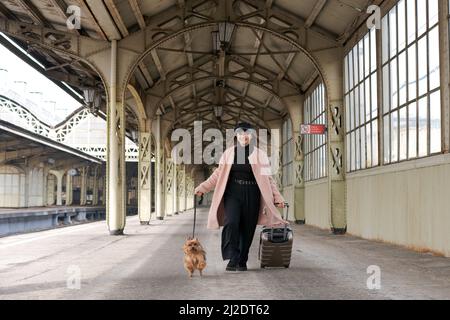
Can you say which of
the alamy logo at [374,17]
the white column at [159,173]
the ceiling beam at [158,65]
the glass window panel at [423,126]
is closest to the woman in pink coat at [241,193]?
the glass window panel at [423,126]

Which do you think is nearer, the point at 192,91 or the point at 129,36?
the point at 129,36

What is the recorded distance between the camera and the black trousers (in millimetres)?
9195

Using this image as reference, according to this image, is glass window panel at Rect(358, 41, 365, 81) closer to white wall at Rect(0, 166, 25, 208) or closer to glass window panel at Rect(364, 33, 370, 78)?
glass window panel at Rect(364, 33, 370, 78)

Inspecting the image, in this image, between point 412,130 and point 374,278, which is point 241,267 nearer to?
point 374,278

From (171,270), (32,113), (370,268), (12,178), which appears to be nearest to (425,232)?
(370,268)

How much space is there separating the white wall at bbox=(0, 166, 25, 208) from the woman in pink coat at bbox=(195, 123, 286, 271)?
1882 inches

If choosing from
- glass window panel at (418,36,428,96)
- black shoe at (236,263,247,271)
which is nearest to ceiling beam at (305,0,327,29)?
glass window panel at (418,36,428,96)

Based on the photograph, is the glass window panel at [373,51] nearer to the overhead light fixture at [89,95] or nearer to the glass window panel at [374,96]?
the glass window panel at [374,96]

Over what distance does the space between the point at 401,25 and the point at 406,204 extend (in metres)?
4.08

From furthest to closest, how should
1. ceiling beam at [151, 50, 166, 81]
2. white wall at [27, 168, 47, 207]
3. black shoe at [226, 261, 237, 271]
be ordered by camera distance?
1. white wall at [27, 168, 47, 207]
2. ceiling beam at [151, 50, 166, 81]
3. black shoe at [226, 261, 237, 271]

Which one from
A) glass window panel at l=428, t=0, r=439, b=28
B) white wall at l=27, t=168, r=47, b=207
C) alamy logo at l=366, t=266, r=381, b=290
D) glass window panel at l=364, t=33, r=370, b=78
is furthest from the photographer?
white wall at l=27, t=168, r=47, b=207
